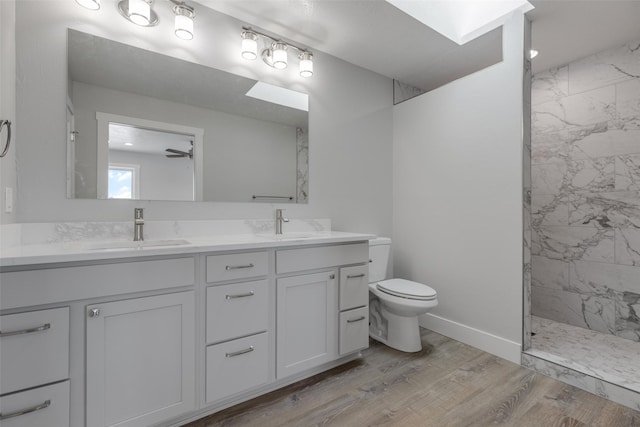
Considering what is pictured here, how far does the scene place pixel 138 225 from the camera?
1657mm

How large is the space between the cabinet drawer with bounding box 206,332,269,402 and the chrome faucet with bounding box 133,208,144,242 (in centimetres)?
75

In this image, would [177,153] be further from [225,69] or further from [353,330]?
[353,330]

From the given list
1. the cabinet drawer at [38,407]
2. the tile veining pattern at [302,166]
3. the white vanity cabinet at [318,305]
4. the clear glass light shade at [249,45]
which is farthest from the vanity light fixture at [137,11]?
the cabinet drawer at [38,407]

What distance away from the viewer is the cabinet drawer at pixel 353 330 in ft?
6.29

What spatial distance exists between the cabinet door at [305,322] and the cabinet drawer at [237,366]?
0.10 metres

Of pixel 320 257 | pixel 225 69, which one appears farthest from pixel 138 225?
pixel 225 69

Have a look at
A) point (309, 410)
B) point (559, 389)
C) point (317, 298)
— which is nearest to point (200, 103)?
point (317, 298)

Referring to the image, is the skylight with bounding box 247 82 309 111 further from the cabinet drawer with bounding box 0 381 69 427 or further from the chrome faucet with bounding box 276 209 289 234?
the cabinet drawer with bounding box 0 381 69 427

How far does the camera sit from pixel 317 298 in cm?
182

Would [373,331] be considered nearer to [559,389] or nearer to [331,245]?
[331,245]

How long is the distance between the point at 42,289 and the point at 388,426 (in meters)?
1.60

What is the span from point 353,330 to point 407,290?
20.7 inches

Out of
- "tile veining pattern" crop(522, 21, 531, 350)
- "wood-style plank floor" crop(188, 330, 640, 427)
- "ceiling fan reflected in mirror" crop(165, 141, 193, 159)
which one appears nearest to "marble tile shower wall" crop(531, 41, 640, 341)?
"tile veining pattern" crop(522, 21, 531, 350)

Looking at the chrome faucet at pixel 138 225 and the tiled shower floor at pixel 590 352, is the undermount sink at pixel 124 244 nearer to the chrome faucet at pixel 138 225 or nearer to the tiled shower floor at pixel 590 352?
the chrome faucet at pixel 138 225
